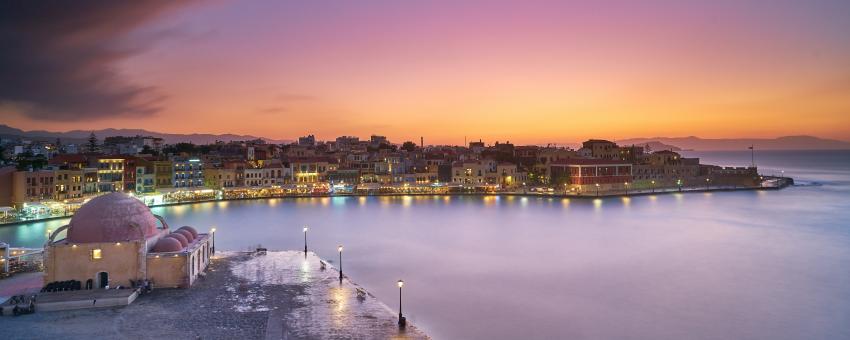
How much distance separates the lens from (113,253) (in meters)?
18.2

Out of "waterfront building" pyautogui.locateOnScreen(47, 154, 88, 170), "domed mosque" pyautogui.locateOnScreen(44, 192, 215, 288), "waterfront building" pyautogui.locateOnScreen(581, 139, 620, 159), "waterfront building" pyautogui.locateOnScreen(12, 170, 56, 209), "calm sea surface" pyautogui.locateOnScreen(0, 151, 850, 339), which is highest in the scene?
"waterfront building" pyautogui.locateOnScreen(581, 139, 620, 159)

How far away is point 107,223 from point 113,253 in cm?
102

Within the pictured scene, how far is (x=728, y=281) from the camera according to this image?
2536 centimetres

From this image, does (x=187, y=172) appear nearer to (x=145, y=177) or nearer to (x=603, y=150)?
(x=145, y=177)

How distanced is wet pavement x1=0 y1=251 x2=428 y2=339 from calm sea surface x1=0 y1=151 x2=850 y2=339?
3098 millimetres

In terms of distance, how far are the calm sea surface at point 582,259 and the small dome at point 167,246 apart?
7.53 m

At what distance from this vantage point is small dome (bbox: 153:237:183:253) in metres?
18.9

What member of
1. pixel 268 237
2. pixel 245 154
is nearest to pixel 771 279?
pixel 268 237

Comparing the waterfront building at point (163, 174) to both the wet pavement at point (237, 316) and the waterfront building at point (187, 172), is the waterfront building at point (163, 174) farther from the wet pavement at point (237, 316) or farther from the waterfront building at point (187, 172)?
the wet pavement at point (237, 316)

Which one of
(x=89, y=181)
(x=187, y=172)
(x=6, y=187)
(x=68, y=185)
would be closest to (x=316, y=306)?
(x=6, y=187)

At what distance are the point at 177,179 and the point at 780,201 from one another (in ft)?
204

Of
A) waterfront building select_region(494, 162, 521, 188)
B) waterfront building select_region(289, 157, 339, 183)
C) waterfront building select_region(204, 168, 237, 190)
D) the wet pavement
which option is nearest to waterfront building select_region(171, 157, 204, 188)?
waterfront building select_region(204, 168, 237, 190)

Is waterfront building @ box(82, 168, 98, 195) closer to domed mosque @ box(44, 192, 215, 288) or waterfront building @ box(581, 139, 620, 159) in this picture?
domed mosque @ box(44, 192, 215, 288)

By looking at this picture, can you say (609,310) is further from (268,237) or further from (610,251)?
(268,237)
